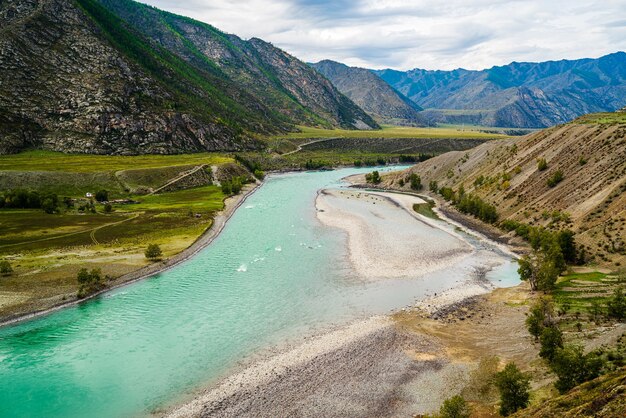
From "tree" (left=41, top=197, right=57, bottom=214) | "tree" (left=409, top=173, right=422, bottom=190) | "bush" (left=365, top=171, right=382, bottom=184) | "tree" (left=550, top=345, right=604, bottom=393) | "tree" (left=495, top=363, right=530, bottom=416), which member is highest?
"tree" (left=41, top=197, right=57, bottom=214)

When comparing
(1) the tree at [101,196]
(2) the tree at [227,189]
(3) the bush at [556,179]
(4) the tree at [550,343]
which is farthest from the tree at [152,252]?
(3) the bush at [556,179]

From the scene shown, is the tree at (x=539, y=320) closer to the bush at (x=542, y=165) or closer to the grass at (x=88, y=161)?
the bush at (x=542, y=165)

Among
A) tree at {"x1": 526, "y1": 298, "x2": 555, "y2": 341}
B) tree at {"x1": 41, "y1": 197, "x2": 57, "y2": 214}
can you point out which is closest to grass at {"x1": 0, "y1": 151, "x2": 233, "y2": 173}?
tree at {"x1": 41, "y1": 197, "x2": 57, "y2": 214}

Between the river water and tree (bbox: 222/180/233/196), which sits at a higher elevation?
tree (bbox: 222/180/233/196)

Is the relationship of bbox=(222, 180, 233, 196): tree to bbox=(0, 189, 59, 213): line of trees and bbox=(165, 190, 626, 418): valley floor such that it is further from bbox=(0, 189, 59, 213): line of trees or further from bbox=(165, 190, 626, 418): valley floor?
bbox=(165, 190, 626, 418): valley floor

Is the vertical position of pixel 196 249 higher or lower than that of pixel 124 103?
lower

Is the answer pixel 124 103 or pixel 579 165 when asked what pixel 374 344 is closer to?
pixel 579 165

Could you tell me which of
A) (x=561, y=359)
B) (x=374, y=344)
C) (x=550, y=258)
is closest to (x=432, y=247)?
(x=550, y=258)
